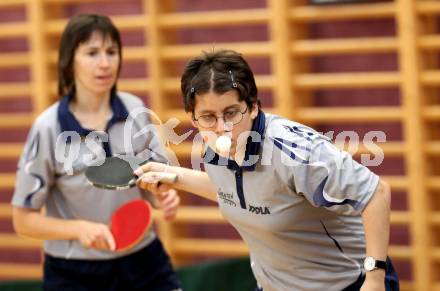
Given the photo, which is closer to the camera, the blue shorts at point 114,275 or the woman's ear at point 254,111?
the woman's ear at point 254,111

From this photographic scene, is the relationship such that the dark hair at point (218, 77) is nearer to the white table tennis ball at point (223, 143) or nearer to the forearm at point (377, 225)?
the white table tennis ball at point (223, 143)

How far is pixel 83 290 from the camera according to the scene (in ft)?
Result: 12.1

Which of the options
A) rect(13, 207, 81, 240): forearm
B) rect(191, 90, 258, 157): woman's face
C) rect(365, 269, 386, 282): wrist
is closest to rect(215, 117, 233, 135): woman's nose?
rect(191, 90, 258, 157): woman's face

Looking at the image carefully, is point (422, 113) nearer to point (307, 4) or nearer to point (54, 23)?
point (307, 4)

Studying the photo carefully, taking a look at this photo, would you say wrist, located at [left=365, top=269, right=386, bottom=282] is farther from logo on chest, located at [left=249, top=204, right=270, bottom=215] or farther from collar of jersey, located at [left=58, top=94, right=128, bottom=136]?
collar of jersey, located at [left=58, top=94, right=128, bottom=136]

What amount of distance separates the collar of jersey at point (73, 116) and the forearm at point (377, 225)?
56.8 inches

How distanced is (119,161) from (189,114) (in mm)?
648

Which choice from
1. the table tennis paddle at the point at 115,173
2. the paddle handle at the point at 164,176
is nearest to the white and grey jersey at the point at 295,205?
the paddle handle at the point at 164,176

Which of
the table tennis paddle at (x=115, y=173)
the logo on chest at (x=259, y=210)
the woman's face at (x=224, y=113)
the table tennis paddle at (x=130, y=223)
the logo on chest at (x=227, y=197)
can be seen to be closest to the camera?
the woman's face at (x=224, y=113)

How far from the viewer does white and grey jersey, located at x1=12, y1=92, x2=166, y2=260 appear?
143 inches

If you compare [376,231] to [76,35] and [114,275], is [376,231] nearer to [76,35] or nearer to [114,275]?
[114,275]

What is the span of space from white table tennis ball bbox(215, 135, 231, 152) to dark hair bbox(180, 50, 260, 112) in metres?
0.12

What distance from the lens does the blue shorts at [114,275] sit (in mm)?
3680

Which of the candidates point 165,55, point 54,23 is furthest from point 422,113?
point 54,23
